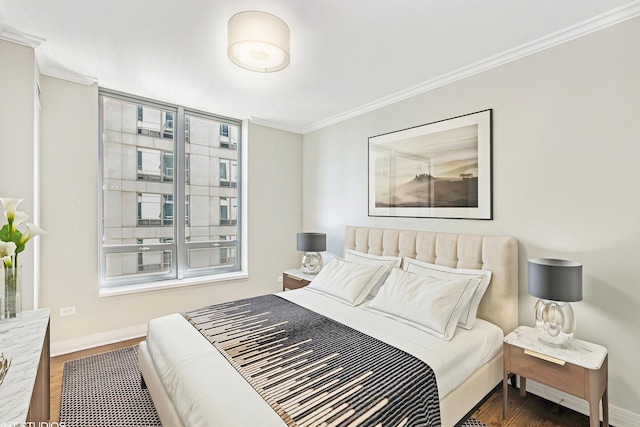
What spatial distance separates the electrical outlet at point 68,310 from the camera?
292cm

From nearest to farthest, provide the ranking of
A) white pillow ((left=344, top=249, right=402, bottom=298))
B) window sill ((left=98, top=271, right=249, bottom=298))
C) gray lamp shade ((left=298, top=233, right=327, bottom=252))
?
white pillow ((left=344, top=249, right=402, bottom=298)) < window sill ((left=98, top=271, right=249, bottom=298)) < gray lamp shade ((left=298, top=233, right=327, bottom=252))

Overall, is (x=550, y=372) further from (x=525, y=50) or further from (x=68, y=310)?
(x=68, y=310)

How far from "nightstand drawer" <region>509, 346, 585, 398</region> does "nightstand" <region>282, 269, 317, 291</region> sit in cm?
216

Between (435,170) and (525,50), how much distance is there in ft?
3.73

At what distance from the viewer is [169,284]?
3.55 metres

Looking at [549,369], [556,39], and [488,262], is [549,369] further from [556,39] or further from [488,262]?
[556,39]

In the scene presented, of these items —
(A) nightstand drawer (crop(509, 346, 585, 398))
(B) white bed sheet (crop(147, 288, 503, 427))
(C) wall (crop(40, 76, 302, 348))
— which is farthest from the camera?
(C) wall (crop(40, 76, 302, 348))

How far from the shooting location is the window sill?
323 centimetres

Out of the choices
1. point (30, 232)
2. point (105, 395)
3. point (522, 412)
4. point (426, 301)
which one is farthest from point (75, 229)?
point (522, 412)

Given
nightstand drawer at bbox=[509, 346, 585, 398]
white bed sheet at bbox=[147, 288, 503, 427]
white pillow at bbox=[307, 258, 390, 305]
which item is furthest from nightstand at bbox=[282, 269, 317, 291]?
nightstand drawer at bbox=[509, 346, 585, 398]

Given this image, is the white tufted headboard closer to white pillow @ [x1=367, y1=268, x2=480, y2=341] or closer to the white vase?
white pillow @ [x1=367, y1=268, x2=480, y2=341]

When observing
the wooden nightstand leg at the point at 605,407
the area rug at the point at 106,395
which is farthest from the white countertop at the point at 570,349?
the area rug at the point at 106,395

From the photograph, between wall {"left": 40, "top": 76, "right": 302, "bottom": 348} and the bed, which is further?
wall {"left": 40, "top": 76, "right": 302, "bottom": 348}

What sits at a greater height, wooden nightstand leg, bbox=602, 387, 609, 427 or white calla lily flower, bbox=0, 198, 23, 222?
white calla lily flower, bbox=0, 198, 23, 222
